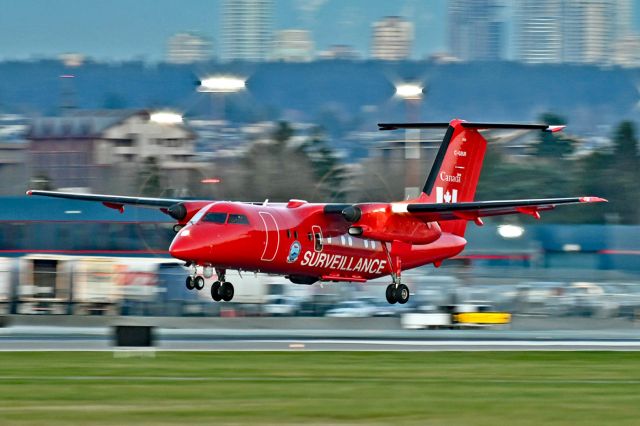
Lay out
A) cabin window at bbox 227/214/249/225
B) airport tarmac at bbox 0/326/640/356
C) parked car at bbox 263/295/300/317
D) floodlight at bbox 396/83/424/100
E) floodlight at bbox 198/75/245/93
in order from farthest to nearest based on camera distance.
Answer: floodlight at bbox 198/75/245/93 → floodlight at bbox 396/83/424/100 → parked car at bbox 263/295/300/317 → airport tarmac at bbox 0/326/640/356 → cabin window at bbox 227/214/249/225

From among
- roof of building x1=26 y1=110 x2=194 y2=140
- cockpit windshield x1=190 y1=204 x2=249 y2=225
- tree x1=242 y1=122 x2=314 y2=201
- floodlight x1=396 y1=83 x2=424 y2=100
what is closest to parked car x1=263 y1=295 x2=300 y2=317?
floodlight x1=396 y1=83 x2=424 y2=100

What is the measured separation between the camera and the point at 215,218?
36812 mm

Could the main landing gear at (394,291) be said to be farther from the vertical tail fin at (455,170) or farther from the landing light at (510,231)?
the landing light at (510,231)

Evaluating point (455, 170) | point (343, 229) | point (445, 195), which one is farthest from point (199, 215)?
point (455, 170)

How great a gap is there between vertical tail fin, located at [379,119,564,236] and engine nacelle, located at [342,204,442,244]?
6.16ft

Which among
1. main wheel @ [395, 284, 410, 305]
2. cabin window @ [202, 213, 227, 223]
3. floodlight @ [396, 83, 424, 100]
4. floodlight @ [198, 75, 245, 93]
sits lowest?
main wheel @ [395, 284, 410, 305]

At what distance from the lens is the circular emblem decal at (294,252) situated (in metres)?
38.8

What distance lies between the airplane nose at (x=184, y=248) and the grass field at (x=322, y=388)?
3038 millimetres

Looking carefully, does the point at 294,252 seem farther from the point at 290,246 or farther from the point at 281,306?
the point at 281,306

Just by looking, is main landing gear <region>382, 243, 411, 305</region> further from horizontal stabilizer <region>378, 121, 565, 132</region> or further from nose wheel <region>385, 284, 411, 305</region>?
horizontal stabilizer <region>378, 121, 565, 132</region>

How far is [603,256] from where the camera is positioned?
2719 inches

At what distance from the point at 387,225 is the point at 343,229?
1.58 m

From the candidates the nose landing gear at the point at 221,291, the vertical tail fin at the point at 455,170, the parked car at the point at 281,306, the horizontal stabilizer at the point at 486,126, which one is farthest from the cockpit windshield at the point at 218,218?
the parked car at the point at 281,306

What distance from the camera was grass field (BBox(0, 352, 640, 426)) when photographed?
72.8 ft
